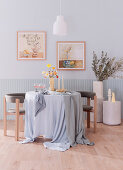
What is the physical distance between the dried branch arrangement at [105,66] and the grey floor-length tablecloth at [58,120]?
140 cm

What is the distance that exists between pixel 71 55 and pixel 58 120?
198 cm

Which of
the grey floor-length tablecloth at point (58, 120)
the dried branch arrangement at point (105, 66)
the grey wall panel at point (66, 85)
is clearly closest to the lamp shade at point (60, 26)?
the dried branch arrangement at point (105, 66)

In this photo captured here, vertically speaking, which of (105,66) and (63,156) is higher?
(105,66)

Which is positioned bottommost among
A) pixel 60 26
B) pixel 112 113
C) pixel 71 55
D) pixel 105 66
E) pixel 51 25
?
pixel 112 113

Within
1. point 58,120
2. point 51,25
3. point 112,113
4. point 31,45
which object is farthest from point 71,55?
point 58,120

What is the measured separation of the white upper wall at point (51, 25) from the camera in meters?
5.04

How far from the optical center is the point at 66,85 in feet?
16.9

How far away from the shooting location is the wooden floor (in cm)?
268

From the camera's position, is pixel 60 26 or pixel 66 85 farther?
pixel 66 85

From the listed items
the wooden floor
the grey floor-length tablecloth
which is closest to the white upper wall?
the grey floor-length tablecloth

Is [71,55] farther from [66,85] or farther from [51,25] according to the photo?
[51,25]

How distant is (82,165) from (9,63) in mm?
3092

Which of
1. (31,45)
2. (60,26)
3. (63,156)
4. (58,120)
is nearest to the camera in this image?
(63,156)

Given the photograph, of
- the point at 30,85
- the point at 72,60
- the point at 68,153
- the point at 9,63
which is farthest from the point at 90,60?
the point at 68,153
